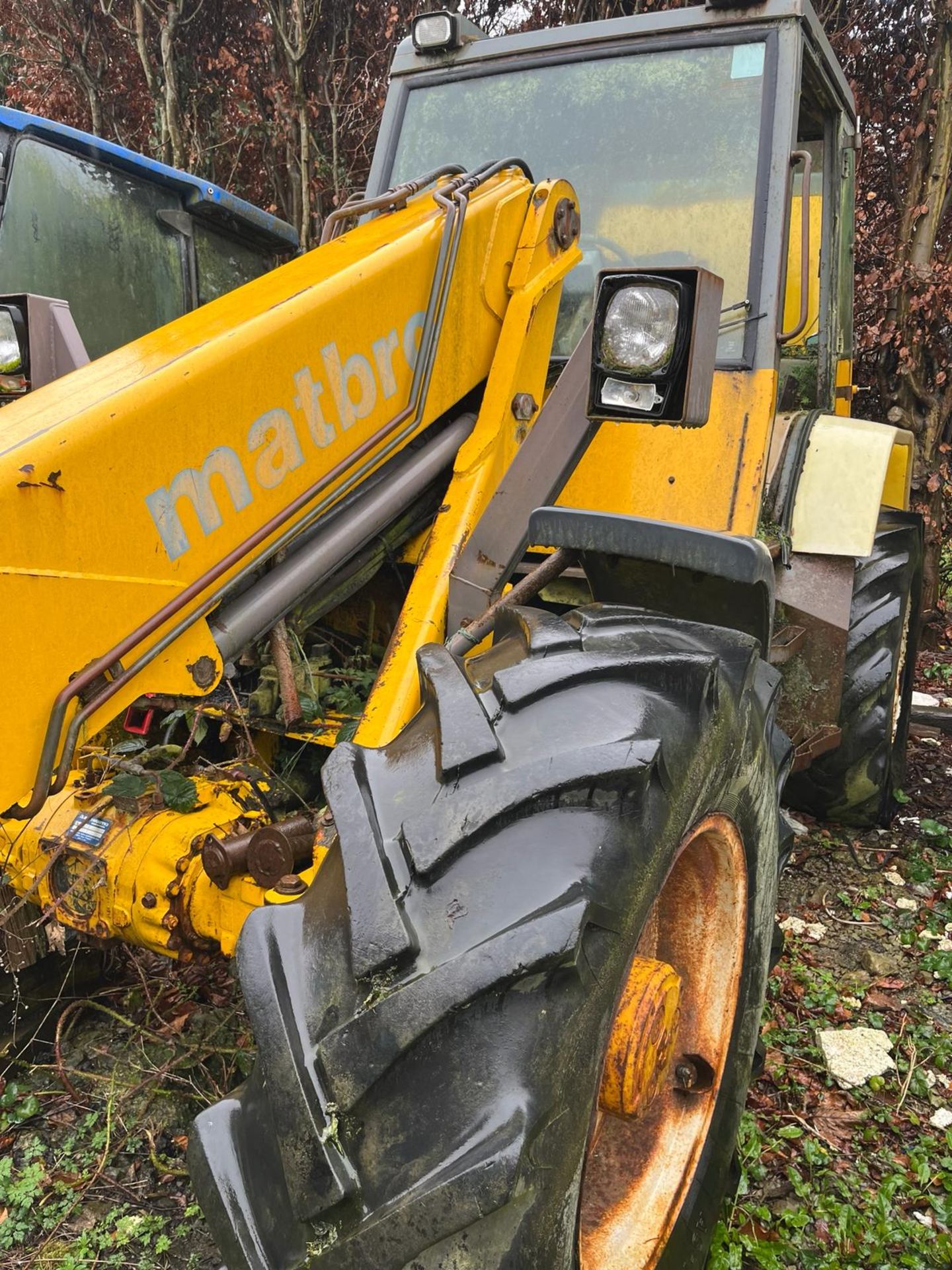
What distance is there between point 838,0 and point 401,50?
5321 millimetres

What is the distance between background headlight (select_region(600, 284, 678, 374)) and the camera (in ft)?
5.69

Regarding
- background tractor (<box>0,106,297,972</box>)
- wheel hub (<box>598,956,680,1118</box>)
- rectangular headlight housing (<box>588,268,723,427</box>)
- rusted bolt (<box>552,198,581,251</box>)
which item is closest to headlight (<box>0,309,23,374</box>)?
rectangular headlight housing (<box>588,268,723,427</box>)

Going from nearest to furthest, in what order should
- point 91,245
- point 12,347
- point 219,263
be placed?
point 12,347 < point 91,245 < point 219,263

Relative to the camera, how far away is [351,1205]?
109 cm

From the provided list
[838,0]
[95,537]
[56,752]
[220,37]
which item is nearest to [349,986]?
[56,752]

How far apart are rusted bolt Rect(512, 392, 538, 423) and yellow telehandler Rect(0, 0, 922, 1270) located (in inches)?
1.6

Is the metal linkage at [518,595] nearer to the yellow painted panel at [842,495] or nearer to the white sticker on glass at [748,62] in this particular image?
the yellow painted panel at [842,495]

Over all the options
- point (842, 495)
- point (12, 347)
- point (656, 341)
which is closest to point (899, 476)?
point (842, 495)

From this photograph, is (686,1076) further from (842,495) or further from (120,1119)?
(842,495)

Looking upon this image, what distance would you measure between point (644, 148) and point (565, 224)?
0.63 metres

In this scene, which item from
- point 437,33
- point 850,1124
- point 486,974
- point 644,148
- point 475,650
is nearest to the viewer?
point 486,974

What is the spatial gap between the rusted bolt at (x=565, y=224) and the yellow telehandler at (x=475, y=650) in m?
0.03

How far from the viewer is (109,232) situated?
4305 mm

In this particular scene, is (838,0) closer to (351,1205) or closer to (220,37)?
(220,37)
